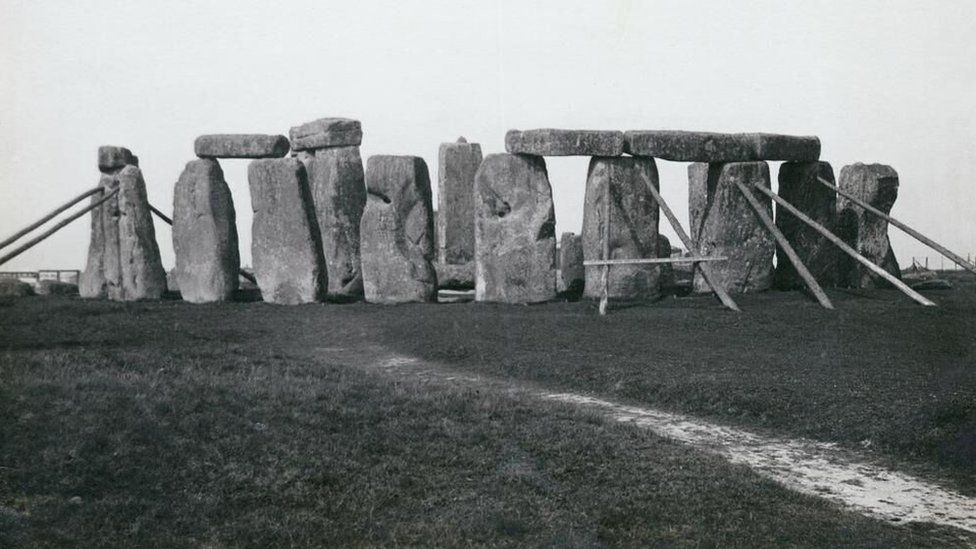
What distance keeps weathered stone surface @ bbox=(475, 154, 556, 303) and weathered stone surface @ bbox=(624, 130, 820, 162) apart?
1.99 meters

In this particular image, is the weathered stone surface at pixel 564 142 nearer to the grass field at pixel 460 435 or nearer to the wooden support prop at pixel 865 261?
the wooden support prop at pixel 865 261

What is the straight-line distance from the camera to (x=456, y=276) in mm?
22297

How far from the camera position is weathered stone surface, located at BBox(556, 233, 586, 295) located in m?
21.3

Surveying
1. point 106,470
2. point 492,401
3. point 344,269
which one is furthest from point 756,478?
point 344,269

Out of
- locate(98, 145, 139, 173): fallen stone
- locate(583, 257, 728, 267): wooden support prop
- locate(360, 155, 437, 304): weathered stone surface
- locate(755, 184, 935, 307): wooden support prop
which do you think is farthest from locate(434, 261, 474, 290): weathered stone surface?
locate(98, 145, 139, 173): fallen stone

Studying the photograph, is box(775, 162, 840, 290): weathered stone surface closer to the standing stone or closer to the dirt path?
the standing stone

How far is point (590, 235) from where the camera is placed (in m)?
19.4

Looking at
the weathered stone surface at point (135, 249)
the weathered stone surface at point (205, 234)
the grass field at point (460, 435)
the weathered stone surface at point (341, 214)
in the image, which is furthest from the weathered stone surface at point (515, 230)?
the weathered stone surface at point (135, 249)

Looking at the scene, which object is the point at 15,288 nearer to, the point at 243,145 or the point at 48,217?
the point at 48,217

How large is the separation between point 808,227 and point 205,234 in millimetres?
12486

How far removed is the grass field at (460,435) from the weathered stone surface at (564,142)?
4727 millimetres

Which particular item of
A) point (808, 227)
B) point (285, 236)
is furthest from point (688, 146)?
point (285, 236)

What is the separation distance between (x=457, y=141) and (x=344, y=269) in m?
7.16

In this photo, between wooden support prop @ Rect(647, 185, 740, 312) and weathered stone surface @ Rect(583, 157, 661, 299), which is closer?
wooden support prop @ Rect(647, 185, 740, 312)
